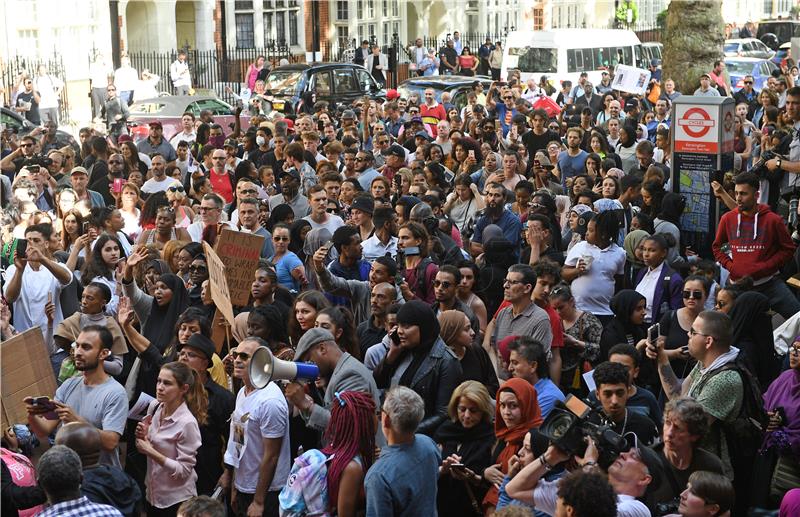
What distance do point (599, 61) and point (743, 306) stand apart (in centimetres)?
2621

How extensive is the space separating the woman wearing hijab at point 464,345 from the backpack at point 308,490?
1826 millimetres

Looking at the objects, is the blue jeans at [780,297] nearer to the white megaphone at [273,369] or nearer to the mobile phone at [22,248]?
the white megaphone at [273,369]

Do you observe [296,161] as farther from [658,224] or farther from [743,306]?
[743,306]

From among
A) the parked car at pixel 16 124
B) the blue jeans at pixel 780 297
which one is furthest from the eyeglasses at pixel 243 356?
the parked car at pixel 16 124

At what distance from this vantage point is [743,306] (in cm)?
815

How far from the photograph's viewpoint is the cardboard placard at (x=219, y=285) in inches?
335

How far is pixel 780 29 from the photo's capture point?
49.4 metres

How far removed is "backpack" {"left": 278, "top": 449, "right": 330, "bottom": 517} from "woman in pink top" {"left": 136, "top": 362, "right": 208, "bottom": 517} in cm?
106

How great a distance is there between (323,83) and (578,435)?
2297cm

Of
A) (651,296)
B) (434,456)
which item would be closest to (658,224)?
(651,296)

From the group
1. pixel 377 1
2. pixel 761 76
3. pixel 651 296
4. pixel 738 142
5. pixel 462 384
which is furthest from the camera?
pixel 377 1

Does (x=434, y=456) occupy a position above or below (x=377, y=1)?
below

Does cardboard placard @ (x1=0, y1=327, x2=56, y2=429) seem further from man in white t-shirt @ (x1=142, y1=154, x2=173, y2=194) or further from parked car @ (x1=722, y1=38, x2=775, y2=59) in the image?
parked car @ (x1=722, y1=38, x2=775, y2=59)

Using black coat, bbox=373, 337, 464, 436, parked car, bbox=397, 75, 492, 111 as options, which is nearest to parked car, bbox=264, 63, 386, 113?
parked car, bbox=397, 75, 492, 111
